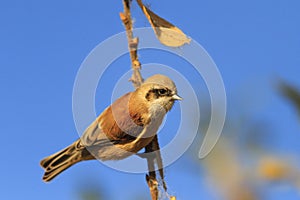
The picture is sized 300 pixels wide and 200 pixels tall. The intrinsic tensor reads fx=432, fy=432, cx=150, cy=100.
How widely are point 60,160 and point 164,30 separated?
1.71m

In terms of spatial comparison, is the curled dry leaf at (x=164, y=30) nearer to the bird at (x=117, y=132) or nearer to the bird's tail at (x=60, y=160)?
the bird at (x=117, y=132)

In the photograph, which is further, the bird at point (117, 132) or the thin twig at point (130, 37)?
the bird at point (117, 132)

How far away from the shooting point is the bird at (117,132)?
2.25 m

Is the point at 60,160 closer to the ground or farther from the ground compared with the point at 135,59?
farther from the ground

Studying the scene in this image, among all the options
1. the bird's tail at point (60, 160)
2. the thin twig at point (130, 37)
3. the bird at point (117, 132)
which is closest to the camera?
the thin twig at point (130, 37)

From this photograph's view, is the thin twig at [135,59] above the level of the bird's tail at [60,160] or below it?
below

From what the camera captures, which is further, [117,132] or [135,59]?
[117,132]

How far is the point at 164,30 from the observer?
114 centimetres

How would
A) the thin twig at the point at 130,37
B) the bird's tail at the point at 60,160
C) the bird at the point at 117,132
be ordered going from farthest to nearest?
the bird's tail at the point at 60,160 → the bird at the point at 117,132 → the thin twig at the point at 130,37

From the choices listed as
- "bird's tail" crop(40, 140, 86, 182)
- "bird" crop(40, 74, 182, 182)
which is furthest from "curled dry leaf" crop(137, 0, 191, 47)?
"bird's tail" crop(40, 140, 86, 182)

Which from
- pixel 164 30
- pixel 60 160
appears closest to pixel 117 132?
pixel 60 160

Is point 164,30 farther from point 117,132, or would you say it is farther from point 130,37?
point 117,132

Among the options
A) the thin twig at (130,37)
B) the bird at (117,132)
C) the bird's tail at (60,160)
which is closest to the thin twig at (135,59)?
the thin twig at (130,37)

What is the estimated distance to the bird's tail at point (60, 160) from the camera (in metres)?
2.38
